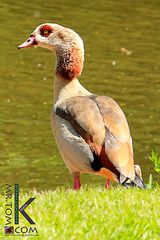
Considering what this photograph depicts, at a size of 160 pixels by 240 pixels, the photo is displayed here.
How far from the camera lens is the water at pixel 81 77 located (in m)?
13.1

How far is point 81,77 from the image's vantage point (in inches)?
699

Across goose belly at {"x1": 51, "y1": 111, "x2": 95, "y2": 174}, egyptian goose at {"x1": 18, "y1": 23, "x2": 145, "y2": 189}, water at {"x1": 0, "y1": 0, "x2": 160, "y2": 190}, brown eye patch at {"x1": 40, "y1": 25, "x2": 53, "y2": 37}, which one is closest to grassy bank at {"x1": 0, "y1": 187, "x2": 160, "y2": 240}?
egyptian goose at {"x1": 18, "y1": 23, "x2": 145, "y2": 189}

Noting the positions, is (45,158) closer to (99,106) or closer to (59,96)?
(59,96)

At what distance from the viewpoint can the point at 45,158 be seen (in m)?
13.2

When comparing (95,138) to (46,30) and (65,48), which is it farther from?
(46,30)

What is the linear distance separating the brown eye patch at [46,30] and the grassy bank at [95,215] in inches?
107

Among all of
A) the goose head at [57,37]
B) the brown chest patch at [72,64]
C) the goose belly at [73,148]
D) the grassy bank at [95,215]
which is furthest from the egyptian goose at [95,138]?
the grassy bank at [95,215]

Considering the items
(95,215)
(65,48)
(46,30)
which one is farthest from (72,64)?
(95,215)

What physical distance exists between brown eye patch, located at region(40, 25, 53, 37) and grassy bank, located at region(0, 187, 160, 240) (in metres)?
2.71

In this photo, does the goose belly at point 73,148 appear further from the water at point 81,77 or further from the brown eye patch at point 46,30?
the water at point 81,77

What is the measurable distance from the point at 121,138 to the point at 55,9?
626 inches

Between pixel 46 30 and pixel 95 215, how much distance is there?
11.3 ft

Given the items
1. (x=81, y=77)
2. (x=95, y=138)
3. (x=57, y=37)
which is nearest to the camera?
(x=95, y=138)

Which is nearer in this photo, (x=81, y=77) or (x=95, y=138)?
(x=95, y=138)
